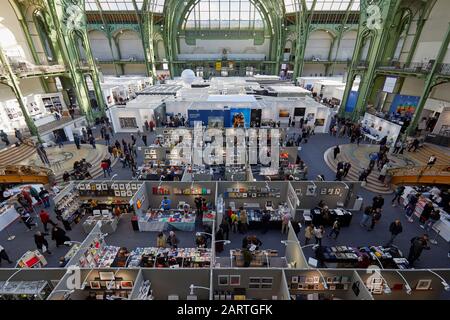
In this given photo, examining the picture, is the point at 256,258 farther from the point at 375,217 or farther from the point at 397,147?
the point at 397,147

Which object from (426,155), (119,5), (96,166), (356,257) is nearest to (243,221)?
(356,257)

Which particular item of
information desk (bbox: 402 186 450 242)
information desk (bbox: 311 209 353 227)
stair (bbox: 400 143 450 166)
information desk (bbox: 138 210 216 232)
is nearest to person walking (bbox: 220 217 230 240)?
information desk (bbox: 138 210 216 232)

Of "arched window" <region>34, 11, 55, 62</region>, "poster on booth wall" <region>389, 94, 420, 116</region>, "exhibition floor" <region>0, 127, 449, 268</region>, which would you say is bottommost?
"exhibition floor" <region>0, 127, 449, 268</region>

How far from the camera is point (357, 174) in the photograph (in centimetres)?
1565

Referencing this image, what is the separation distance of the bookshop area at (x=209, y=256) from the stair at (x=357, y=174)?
340 centimetres

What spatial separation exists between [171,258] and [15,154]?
55.1 ft

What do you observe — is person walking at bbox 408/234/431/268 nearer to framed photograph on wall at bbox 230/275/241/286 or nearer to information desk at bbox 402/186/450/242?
information desk at bbox 402/186/450/242

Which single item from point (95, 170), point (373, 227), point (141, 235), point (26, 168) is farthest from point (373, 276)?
point (26, 168)

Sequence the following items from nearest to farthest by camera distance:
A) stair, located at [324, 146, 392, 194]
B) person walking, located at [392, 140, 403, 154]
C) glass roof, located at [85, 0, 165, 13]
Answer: stair, located at [324, 146, 392, 194] → person walking, located at [392, 140, 403, 154] → glass roof, located at [85, 0, 165, 13]

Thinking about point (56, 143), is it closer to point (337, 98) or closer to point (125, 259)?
point (125, 259)

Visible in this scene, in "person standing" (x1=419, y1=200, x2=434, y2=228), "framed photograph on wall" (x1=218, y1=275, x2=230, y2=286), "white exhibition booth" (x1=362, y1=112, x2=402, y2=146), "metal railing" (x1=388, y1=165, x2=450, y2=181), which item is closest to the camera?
"framed photograph on wall" (x1=218, y1=275, x2=230, y2=286)

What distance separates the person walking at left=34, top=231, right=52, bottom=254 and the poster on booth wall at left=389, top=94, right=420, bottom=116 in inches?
1142

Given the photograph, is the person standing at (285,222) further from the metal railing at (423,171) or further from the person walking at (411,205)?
the metal railing at (423,171)

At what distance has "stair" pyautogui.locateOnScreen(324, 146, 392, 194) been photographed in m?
14.2
